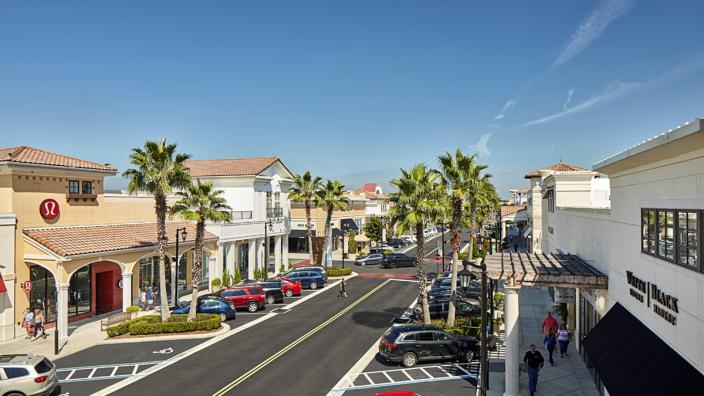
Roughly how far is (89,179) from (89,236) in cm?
405

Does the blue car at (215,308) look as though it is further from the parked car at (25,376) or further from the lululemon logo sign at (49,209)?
the parked car at (25,376)

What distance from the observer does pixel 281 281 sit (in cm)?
4053

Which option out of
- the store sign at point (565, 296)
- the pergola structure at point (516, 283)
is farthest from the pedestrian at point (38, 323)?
the store sign at point (565, 296)

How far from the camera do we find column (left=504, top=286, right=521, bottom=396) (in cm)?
1739

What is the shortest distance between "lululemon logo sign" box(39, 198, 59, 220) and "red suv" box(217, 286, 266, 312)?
11555mm

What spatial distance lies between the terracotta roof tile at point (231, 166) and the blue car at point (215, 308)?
1953 centimetres

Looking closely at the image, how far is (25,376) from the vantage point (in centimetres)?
1706

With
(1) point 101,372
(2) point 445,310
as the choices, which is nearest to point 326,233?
(2) point 445,310

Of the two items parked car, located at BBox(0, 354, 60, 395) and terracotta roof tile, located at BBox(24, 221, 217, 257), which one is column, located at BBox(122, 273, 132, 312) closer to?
terracotta roof tile, located at BBox(24, 221, 217, 257)

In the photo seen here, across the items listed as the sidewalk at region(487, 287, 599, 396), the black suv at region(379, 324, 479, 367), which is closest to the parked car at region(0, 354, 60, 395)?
the black suv at region(379, 324, 479, 367)

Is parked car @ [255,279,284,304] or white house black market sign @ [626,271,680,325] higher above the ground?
white house black market sign @ [626,271,680,325]


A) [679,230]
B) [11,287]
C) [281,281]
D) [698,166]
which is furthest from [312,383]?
[281,281]

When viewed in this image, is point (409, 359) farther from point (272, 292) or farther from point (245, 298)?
point (272, 292)

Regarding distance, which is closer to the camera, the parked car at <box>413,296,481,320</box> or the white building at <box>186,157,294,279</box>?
the parked car at <box>413,296,481,320</box>
